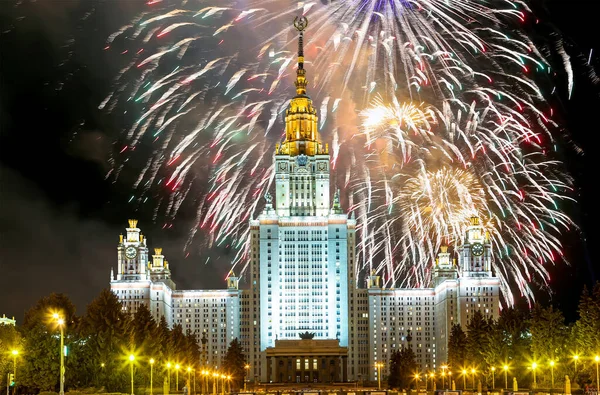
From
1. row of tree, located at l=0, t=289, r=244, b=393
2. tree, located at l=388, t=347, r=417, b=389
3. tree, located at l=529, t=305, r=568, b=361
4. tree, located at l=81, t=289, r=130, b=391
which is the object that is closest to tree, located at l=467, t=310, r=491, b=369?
tree, located at l=529, t=305, r=568, b=361

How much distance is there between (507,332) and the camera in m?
150

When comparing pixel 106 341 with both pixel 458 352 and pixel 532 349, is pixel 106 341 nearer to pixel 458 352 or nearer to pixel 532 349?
pixel 532 349

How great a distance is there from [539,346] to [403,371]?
184ft

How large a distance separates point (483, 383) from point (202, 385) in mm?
47513

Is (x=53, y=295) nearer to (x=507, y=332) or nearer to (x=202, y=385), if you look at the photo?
(x=202, y=385)

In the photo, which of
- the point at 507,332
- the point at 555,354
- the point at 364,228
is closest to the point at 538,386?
the point at 555,354

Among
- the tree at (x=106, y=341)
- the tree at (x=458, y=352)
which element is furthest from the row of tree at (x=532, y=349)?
the tree at (x=106, y=341)

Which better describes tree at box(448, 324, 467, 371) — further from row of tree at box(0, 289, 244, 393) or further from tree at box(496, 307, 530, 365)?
row of tree at box(0, 289, 244, 393)

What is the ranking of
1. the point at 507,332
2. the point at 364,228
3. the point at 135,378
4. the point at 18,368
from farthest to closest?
the point at 364,228 → the point at 507,332 → the point at 135,378 → the point at 18,368

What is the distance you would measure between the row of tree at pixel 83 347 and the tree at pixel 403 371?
192ft

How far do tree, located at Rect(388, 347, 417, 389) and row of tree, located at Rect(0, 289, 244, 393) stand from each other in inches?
2307

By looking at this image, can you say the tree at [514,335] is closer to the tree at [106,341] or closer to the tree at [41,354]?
the tree at [106,341]

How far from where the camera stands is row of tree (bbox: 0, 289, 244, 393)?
118 metres

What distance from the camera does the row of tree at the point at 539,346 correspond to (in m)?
124
